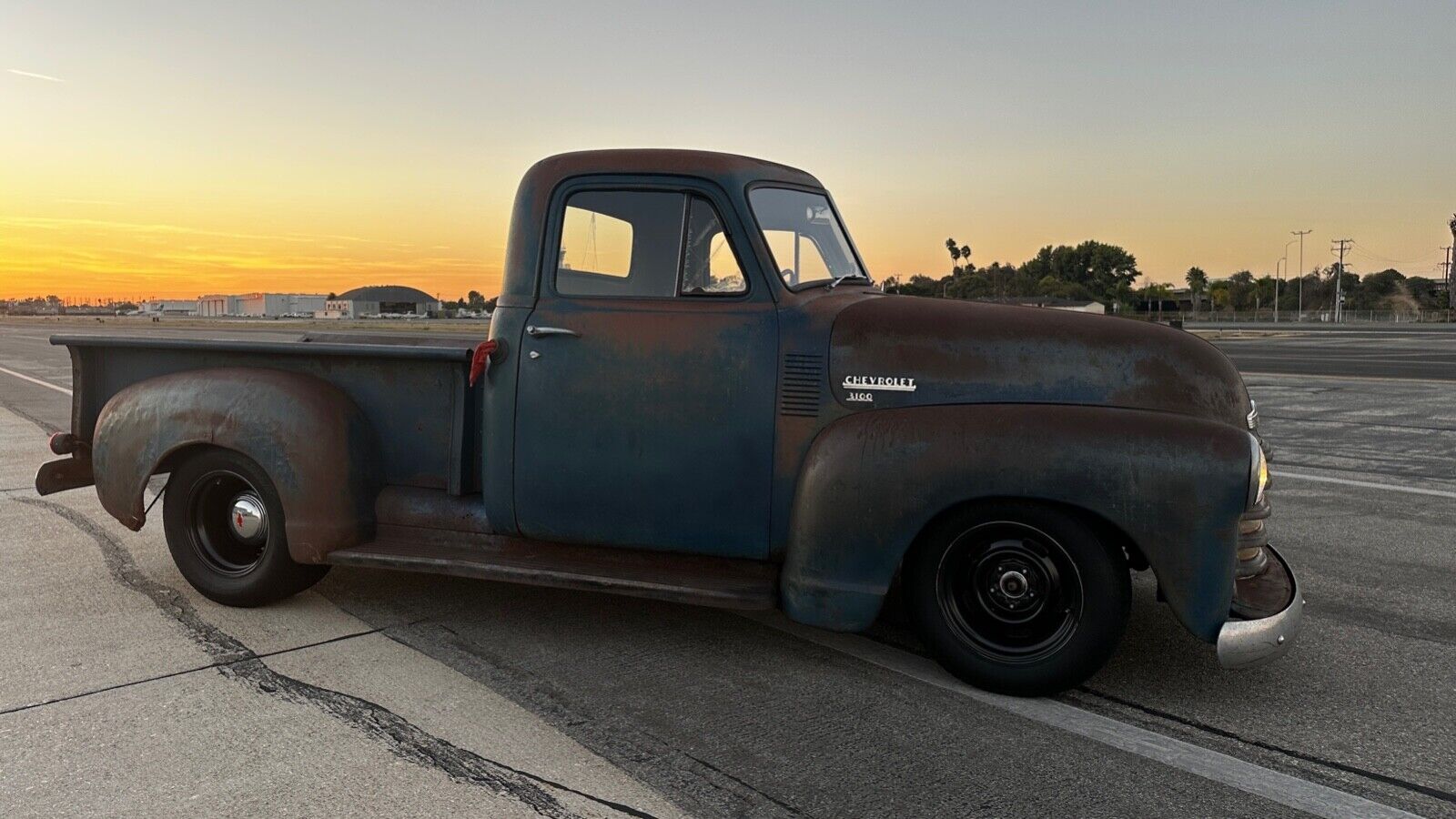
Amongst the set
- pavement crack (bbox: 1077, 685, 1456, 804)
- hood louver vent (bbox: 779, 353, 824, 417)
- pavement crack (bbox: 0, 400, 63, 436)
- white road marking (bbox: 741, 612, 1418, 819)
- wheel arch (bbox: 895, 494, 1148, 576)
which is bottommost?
pavement crack (bbox: 0, 400, 63, 436)

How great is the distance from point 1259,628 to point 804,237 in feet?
7.75

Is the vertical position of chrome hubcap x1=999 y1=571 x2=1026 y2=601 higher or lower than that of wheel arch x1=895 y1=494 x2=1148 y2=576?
lower

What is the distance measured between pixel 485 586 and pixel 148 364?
205 cm

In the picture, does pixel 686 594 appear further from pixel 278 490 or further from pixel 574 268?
pixel 278 490

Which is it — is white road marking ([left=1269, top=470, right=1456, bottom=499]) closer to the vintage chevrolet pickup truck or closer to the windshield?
the vintage chevrolet pickup truck

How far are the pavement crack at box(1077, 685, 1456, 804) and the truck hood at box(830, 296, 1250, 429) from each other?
42.3 inches

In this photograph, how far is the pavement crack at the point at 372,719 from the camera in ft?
10.1

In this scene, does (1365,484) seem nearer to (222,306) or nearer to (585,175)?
(585,175)

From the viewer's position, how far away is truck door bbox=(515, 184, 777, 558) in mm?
4129

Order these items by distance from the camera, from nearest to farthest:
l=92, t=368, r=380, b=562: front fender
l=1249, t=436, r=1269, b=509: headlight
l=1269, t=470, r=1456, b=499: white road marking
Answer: l=1249, t=436, r=1269, b=509: headlight → l=92, t=368, r=380, b=562: front fender → l=1269, t=470, r=1456, b=499: white road marking

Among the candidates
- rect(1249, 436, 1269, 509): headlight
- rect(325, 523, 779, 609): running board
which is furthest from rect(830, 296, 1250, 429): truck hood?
rect(325, 523, 779, 609): running board

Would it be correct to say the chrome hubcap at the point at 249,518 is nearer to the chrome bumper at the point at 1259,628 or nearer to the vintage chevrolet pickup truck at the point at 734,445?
the vintage chevrolet pickup truck at the point at 734,445

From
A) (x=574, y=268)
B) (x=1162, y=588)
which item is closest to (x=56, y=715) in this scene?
(x=574, y=268)

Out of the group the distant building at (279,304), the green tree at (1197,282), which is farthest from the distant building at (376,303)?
Answer: the green tree at (1197,282)
